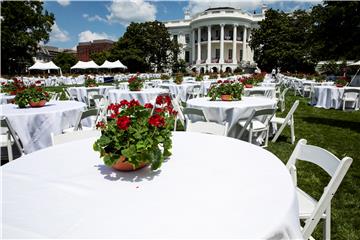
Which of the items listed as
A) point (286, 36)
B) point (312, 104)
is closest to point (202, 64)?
point (286, 36)

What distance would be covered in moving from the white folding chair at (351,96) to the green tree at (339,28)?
1324 centimetres

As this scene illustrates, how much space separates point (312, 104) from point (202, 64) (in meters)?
43.9

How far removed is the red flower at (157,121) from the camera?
1641mm

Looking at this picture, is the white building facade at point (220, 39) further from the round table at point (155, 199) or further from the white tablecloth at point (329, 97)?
the round table at point (155, 199)

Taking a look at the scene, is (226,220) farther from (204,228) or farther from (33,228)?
(33,228)

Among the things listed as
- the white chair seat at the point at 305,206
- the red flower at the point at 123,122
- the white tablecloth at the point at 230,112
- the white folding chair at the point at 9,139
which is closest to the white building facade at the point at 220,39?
the white tablecloth at the point at 230,112

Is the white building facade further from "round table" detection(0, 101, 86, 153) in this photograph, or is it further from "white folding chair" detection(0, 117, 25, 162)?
"white folding chair" detection(0, 117, 25, 162)

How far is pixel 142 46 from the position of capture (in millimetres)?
45188

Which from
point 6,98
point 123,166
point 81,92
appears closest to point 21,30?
point 81,92

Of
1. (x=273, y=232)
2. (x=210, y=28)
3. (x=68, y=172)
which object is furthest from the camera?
(x=210, y=28)

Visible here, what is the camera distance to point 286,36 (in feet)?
120

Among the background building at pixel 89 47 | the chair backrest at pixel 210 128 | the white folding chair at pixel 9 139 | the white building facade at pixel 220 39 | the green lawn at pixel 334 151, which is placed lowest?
the green lawn at pixel 334 151

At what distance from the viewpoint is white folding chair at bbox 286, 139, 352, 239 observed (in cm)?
158

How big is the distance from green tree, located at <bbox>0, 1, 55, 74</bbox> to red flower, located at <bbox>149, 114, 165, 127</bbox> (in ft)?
109
